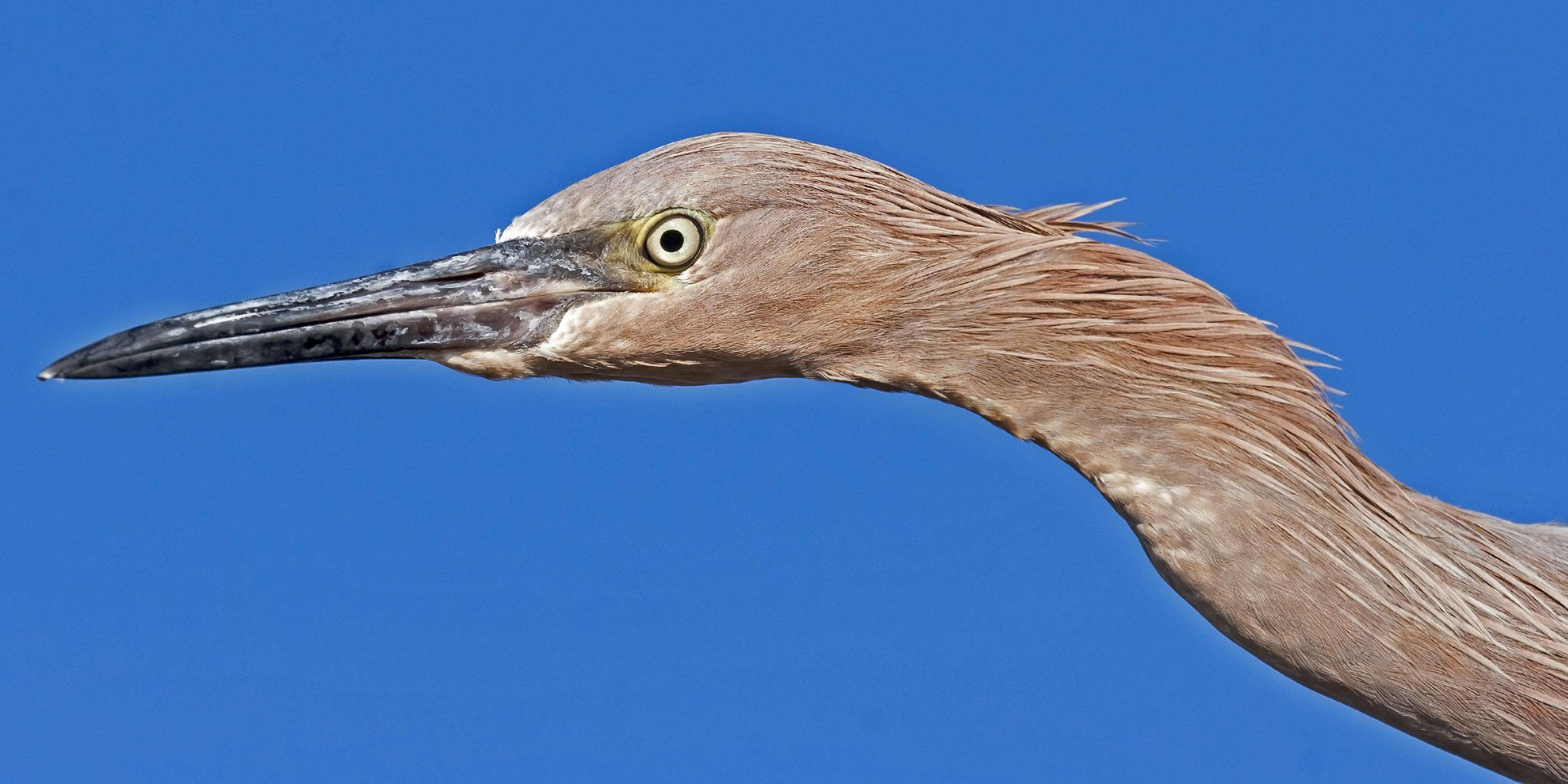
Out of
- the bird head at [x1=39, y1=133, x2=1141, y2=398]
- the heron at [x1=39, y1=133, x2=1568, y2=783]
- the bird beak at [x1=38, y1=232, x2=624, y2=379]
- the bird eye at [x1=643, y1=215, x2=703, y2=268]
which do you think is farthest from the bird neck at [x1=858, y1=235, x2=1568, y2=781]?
the bird beak at [x1=38, y1=232, x2=624, y2=379]

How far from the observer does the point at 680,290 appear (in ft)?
7.98

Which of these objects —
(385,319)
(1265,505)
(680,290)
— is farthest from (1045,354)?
(385,319)

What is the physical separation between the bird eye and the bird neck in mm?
447

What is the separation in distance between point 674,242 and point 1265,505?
120 cm

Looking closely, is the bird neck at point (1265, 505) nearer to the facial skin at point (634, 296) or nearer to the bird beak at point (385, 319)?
the facial skin at point (634, 296)

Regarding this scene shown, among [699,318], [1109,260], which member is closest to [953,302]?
[1109,260]

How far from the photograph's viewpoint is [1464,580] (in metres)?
2.29

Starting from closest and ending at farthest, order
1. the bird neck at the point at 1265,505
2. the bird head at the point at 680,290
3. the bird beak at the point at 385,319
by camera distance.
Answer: the bird neck at the point at 1265,505, the bird head at the point at 680,290, the bird beak at the point at 385,319

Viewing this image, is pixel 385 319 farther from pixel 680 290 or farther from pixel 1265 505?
pixel 1265 505

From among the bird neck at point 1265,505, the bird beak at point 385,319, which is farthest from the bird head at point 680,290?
the bird neck at point 1265,505

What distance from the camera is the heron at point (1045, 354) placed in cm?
227

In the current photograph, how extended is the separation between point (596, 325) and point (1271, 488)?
1301 mm

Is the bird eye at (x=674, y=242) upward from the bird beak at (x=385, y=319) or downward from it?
upward

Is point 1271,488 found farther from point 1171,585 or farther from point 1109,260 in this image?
point 1109,260
